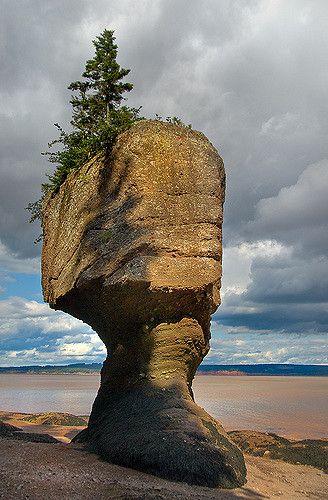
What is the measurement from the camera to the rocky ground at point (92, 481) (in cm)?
778

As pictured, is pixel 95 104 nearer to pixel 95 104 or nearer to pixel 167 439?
pixel 95 104

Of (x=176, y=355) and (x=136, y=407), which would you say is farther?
(x=176, y=355)

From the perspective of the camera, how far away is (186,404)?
1170 cm

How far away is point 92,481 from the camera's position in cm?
859

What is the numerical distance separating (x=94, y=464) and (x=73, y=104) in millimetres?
11548

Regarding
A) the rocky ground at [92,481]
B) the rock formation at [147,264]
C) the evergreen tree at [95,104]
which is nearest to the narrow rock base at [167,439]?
the rock formation at [147,264]

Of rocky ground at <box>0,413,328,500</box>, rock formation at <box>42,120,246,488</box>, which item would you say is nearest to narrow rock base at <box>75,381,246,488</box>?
rock formation at <box>42,120,246,488</box>

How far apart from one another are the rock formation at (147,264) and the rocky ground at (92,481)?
151 centimetres

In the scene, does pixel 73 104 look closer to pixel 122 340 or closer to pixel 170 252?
pixel 170 252

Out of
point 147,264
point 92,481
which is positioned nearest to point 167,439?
point 92,481

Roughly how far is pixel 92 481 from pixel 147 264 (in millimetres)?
5640

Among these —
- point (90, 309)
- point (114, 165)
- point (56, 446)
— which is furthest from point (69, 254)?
point (56, 446)

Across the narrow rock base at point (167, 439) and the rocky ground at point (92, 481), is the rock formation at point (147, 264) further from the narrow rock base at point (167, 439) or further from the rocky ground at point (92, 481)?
the rocky ground at point (92, 481)

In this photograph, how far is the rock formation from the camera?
12820 mm
